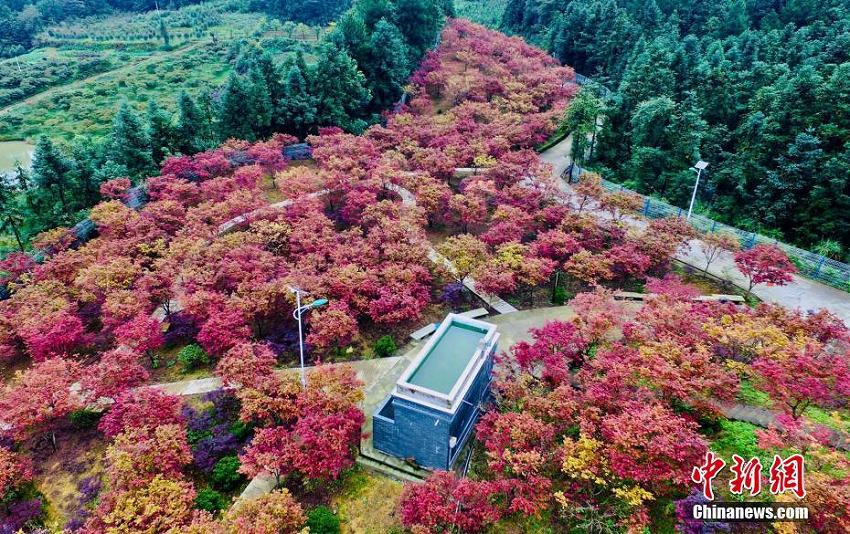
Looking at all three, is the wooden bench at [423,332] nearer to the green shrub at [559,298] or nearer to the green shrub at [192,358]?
the green shrub at [559,298]

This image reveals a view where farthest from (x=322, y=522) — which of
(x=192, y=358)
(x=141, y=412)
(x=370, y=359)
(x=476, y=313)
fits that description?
(x=476, y=313)

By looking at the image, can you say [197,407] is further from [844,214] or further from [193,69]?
[193,69]

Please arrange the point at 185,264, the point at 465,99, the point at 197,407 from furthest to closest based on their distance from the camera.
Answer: the point at 465,99 → the point at 185,264 → the point at 197,407

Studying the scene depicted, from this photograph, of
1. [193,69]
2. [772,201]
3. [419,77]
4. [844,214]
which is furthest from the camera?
[193,69]

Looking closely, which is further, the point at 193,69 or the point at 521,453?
the point at 193,69

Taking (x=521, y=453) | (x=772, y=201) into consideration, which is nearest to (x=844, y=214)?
(x=772, y=201)

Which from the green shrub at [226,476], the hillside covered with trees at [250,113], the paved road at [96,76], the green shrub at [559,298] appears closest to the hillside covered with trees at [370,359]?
the green shrub at [226,476]
